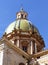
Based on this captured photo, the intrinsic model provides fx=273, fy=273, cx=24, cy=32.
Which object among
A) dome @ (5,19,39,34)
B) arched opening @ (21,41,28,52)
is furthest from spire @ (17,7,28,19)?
arched opening @ (21,41,28,52)

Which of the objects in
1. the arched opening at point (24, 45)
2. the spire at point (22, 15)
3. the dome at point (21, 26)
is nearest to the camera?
the arched opening at point (24, 45)

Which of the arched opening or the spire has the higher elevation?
the spire

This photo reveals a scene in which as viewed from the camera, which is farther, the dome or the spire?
the spire

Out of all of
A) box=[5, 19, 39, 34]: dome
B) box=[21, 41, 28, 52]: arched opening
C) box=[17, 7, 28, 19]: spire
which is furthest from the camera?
box=[17, 7, 28, 19]: spire

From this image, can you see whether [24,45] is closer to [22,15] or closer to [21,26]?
[21,26]

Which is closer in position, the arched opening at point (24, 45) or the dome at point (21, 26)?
the arched opening at point (24, 45)

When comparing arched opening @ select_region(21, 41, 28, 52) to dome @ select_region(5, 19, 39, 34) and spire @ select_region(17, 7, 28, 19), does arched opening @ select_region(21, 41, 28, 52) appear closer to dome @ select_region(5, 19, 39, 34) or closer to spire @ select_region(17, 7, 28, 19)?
dome @ select_region(5, 19, 39, 34)

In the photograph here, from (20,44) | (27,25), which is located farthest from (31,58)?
(27,25)

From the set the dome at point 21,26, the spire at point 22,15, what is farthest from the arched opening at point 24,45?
the spire at point 22,15

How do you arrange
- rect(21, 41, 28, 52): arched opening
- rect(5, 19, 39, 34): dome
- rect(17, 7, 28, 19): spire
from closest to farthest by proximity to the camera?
rect(21, 41, 28, 52): arched opening → rect(5, 19, 39, 34): dome → rect(17, 7, 28, 19): spire

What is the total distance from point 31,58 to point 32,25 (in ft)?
31.7

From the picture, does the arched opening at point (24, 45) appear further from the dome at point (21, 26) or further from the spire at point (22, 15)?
the spire at point (22, 15)

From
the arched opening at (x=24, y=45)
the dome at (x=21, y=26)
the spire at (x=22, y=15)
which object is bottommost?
the arched opening at (x=24, y=45)

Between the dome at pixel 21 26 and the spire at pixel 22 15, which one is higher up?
the spire at pixel 22 15
